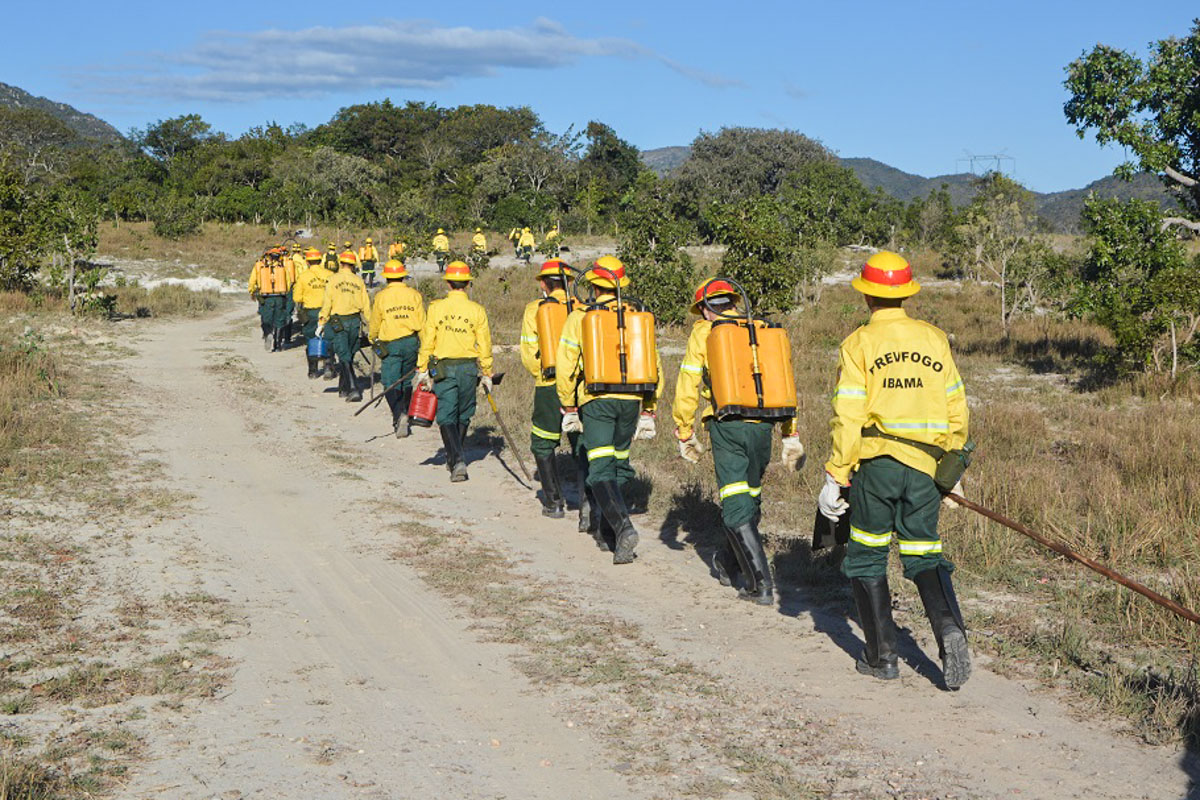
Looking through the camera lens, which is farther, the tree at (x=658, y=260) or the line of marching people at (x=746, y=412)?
the tree at (x=658, y=260)

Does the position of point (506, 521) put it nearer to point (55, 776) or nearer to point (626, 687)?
point (626, 687)

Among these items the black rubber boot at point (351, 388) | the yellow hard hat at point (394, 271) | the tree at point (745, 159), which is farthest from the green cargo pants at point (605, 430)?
the tree at point (745, 159)

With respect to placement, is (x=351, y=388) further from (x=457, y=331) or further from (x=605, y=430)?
(x=605, y=430)

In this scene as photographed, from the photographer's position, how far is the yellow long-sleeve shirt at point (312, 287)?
58.0 feet

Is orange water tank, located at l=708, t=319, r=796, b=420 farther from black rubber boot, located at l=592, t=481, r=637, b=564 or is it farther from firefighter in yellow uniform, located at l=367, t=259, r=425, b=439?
firefighter in yellow uniform, located at l=367, t=259, r=425, b=439

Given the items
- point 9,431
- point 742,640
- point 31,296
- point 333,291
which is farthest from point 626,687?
point 31,296

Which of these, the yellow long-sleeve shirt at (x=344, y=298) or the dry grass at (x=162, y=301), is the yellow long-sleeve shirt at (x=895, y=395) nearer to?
the yellow long-sleeve shirt at (x=344, y=298)

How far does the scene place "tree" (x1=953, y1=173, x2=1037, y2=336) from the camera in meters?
24.8

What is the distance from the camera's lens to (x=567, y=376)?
802cm

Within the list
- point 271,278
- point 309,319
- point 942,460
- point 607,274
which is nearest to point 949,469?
A: point 942,460

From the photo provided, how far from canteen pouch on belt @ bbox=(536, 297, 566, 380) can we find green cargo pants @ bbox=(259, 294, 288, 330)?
12.4m

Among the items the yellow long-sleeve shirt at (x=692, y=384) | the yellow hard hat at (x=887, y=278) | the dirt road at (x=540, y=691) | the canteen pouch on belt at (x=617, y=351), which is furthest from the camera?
the canteen pouch on belt at (x=617, y=351)

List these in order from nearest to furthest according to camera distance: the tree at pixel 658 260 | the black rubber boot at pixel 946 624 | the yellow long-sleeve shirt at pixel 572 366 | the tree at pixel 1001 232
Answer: the black rubber boot at pixel 946 624 → the yellow long-sleeve shirt at pixel 572 366 → the tree at pixel 658 260 → the tree at pixel 1001 232

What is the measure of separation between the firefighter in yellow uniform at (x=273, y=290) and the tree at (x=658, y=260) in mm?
6988
